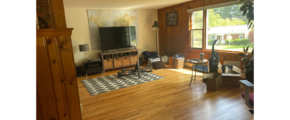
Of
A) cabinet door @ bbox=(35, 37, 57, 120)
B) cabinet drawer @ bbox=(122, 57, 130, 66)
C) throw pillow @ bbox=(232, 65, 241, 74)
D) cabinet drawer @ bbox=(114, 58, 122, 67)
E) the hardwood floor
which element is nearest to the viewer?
cabinet door @ bbox=(35, 37, 57, 120)

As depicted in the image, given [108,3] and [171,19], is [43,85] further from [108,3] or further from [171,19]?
[171,19]

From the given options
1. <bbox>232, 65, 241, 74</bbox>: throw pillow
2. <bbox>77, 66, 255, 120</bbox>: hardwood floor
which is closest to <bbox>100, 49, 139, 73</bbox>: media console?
<bbox>77, 66, 255, 120</bbox>: hardwood floor

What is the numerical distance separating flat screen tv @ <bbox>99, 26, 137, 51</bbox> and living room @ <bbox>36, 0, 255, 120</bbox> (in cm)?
33

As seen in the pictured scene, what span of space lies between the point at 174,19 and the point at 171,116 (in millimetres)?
4319

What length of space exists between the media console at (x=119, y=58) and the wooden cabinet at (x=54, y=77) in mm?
4066

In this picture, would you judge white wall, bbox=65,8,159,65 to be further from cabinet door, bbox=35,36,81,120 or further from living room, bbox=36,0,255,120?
cabinet door, bbox=35,36,81,120

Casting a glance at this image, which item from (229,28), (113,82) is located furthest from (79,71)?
(229,28)

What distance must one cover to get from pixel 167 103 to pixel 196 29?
3.22 m

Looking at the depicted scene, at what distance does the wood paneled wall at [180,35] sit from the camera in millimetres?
4785

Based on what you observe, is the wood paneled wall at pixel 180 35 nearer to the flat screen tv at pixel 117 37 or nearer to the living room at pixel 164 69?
the living room at pixel 164 69

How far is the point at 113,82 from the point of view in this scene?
4.46 m

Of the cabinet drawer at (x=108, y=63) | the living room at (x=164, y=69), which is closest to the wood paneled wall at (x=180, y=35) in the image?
the living room at (x=164, y=69)

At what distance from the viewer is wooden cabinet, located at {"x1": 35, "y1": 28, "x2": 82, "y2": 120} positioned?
135 cm
